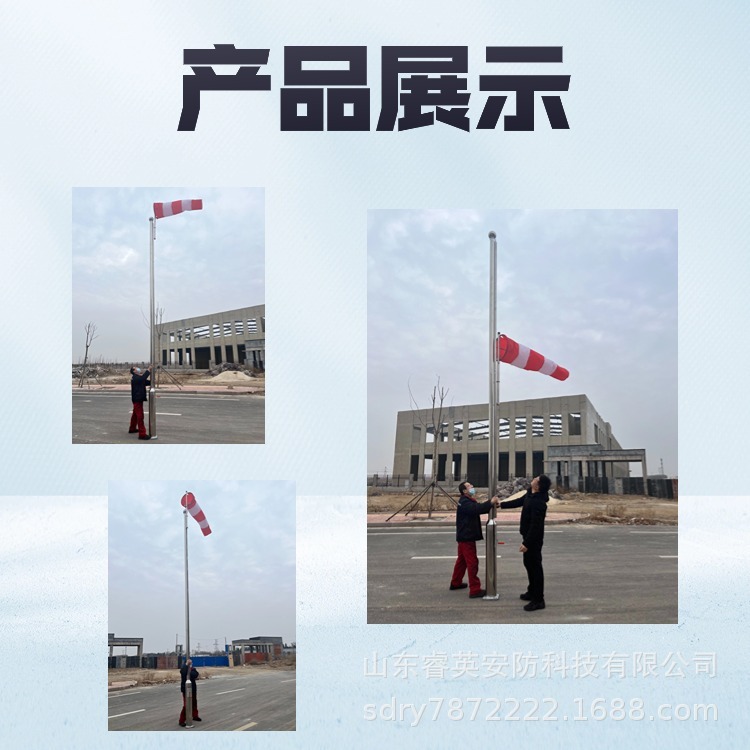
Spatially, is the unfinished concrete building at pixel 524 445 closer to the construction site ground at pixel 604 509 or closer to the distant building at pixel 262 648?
the construction site ground at pixel 604 509

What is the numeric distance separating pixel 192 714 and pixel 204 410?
2.20 m

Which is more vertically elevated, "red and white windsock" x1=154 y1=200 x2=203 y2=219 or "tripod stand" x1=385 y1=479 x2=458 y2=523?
"red and white windsock" x1=154 y1=200 x2=203 y2=219

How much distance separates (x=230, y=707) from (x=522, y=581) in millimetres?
2317

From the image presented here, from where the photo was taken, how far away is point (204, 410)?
636cm

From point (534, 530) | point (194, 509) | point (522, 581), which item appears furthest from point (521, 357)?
point (194, 509)

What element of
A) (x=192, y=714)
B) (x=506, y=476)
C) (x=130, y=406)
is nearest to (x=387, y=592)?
(x=192, y=714)

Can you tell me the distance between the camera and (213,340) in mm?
6695

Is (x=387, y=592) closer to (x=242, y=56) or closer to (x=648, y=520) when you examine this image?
(x=242, y=56)

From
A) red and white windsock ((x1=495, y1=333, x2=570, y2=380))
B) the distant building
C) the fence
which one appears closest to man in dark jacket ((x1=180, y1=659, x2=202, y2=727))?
the distant building

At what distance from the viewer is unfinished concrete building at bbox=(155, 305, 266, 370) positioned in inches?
237

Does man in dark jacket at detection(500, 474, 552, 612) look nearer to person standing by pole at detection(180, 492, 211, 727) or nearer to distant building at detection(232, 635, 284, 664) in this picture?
distant building at detection(232, 635, 284, 664)

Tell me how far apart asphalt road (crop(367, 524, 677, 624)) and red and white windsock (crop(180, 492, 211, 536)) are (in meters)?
1.32

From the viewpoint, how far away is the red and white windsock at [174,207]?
5.71 meters

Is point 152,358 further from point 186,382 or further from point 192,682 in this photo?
point 192,682
